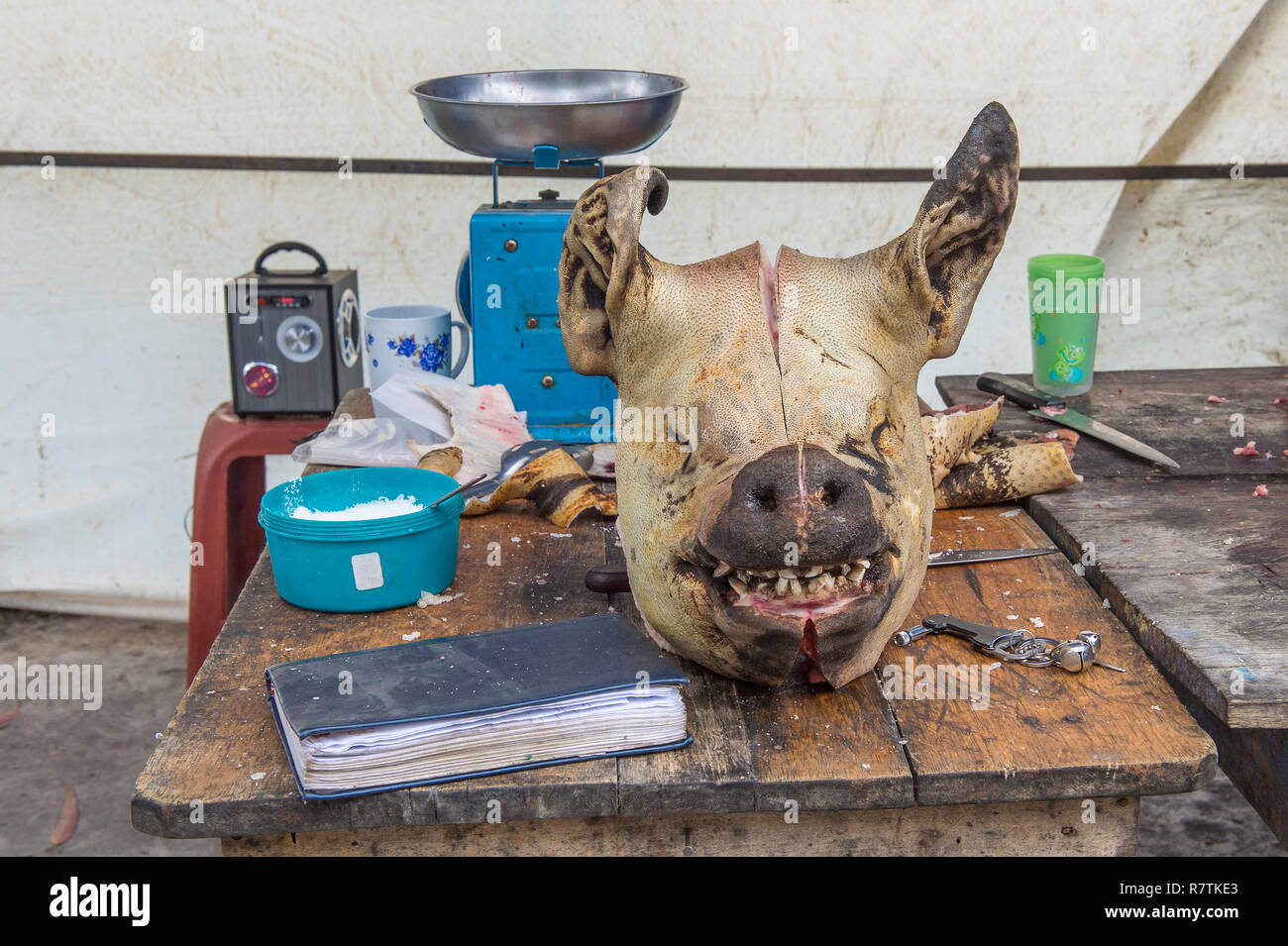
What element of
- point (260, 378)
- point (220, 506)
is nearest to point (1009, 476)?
point (260, 378)

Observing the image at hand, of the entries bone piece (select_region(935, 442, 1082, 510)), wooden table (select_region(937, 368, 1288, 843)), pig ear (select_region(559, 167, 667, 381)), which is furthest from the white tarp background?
pig ear (select_region(559, 167, 667, 381))

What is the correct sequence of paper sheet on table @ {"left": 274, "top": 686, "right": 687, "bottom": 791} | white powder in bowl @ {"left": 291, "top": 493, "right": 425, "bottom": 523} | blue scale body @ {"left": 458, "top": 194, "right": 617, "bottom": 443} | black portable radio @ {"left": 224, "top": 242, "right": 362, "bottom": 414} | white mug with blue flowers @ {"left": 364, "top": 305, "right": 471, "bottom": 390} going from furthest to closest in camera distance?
black portable radio @ {"left": 224, "top": 242, "right": 362, "bottom": 414}
white mug with blue flowers @ {"left": 364, "top": 305, "right": 471, "bottom": 390}
blue scale body @ {"left": 458, "top": 194, "right": 617, "bottom": 443}
white powder in bowl @ {"left": 291, "top": 493, "right": 425, "bottom": 523}
paper sheet on table @ {"left": 274, "top": 686, "right": 687, "bottom": 791}

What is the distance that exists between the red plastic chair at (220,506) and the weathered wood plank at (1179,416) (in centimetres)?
160

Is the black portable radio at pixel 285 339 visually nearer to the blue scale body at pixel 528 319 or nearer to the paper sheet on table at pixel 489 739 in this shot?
the blue scale body at pixel 528 319

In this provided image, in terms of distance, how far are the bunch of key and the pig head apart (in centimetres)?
17

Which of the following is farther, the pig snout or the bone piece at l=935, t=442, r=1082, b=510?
the bone piece at l=935, t=442, r=1082, b=510

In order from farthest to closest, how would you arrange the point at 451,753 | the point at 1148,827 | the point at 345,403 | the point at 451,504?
the point at 1148,827
the point at 345,403
the point at 451,504
the point at 451,753

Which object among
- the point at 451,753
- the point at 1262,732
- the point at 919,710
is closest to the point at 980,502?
the point at 1262,732

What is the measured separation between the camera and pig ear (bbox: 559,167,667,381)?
5.25 ft

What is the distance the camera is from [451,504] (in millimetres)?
1889

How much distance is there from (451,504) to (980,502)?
0.96 m

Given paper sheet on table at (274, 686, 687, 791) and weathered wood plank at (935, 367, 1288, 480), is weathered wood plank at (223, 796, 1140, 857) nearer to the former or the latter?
paper sheet on table at (274, 686, 687, 791)

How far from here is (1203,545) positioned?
1.96 m

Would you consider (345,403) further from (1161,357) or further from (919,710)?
(1161,357)
